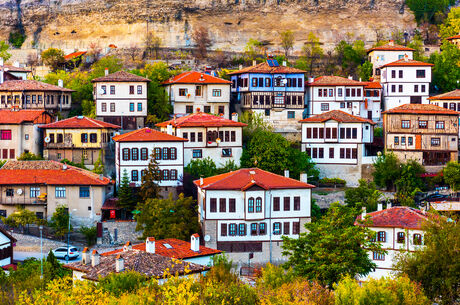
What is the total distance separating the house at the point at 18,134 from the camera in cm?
5391

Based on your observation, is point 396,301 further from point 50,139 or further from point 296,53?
point 296,53

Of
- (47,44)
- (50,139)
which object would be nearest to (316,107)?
(50,139)

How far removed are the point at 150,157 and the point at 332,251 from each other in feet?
57.3

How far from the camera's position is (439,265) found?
120 feet

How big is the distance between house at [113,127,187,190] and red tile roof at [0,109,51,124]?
21.8ft

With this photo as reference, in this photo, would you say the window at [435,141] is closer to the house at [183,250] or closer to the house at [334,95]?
the house at [334,95]

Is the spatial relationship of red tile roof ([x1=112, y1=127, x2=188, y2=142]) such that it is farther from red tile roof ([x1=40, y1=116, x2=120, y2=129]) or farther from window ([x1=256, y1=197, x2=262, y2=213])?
window ([x1=256, y1=197, x2=262, y2=213])

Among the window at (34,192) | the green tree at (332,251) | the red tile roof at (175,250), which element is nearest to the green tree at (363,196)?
the green tree at (332,251)

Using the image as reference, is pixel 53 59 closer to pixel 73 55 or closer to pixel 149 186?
pixel 73 55

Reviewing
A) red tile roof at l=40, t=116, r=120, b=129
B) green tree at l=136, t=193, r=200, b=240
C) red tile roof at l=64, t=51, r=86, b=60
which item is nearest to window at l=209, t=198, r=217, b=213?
green tree at l=136, t=193, r=200, b=240

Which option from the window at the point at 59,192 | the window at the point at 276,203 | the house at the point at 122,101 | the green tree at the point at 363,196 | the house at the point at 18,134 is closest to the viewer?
the window at the point at 276,203

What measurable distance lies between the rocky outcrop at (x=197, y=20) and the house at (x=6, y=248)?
41.2m

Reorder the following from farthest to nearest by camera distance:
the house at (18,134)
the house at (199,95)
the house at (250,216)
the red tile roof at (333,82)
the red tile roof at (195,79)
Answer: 1. the red tile roof at (333,82)
2. the house at (199,95)
3. the red tile roof at (195,79)
4. the house at (18,134)
5. the house at (250,216)

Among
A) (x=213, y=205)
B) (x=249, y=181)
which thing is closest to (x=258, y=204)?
(x=249, y=181)
